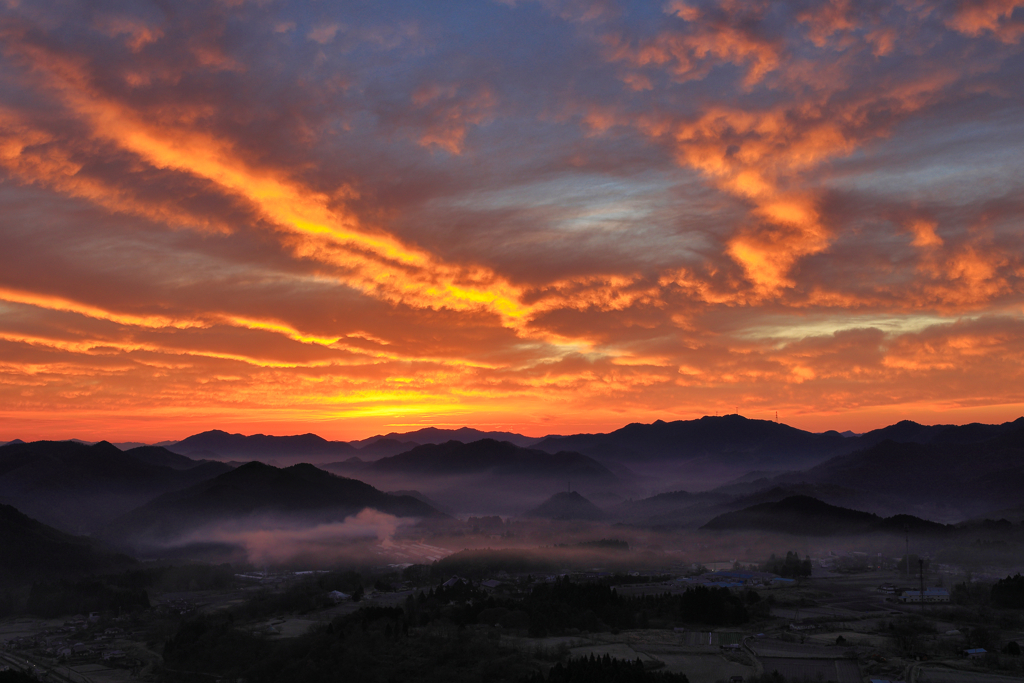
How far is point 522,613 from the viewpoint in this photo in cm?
18875

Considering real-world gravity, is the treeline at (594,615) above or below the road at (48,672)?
above

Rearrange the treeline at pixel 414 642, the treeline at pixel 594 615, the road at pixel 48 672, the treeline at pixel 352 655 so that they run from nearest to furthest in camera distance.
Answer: the treeline at pixel 352 655 < the treeline at pixel 414 642 < the road at pixel 48 672 < the treeline at pixel 594 615

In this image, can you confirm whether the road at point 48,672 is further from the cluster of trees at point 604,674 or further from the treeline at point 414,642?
the cluster of trees at point 604,674

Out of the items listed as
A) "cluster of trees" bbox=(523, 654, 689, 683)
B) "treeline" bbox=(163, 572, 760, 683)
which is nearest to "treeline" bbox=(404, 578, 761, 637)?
"treeline" bbox=(163, 572, 760, 683)

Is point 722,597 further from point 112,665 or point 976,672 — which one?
point 112,665

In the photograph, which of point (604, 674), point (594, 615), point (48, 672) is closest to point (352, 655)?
point (594, 615)

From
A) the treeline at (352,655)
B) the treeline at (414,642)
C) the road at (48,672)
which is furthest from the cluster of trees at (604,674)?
the road at (48,672)

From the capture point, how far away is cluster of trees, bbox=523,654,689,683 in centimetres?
11866

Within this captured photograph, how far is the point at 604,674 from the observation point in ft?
399

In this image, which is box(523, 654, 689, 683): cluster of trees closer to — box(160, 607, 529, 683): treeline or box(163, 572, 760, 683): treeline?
box(163, 572, 760, 683): treeline

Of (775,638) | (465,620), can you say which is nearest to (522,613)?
(465,620)

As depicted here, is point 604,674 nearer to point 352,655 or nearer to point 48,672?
point 352,655

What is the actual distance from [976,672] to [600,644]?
6673 centimetres

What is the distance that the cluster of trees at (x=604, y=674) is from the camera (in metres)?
119
